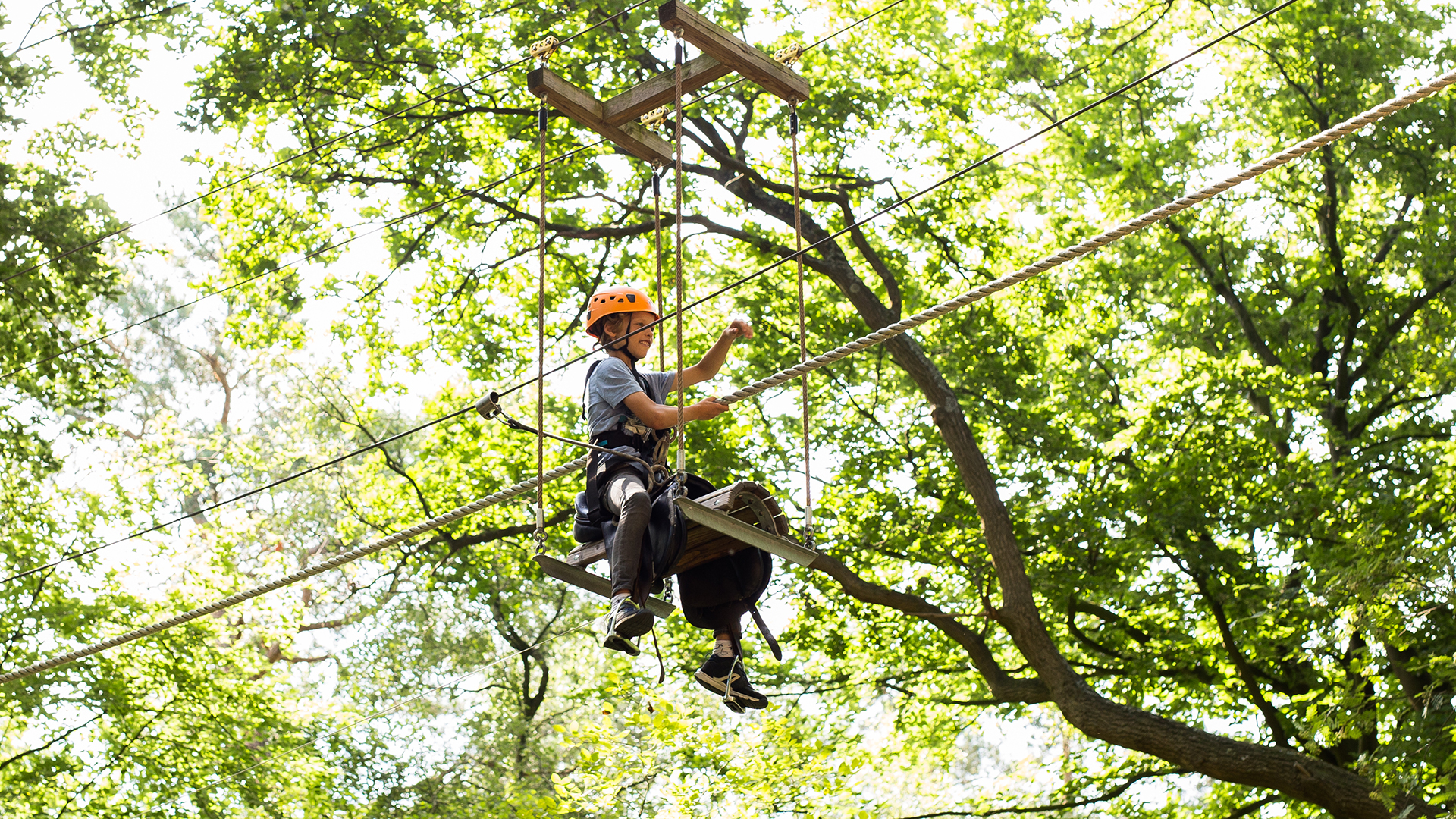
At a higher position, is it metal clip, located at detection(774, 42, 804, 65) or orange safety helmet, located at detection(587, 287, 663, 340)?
metal clip, located at detection(774, 42, 804, 65)

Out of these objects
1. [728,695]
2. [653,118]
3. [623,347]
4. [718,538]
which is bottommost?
[728,695]

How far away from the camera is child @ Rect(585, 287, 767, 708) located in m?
5.80

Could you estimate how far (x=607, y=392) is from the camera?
6.09 m

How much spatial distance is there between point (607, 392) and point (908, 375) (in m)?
7.12

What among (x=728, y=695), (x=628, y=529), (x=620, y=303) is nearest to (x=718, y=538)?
(x=628, y=529)

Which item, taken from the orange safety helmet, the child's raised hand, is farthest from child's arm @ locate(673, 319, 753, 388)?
the orange safety helmet

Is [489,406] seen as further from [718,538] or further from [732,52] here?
[732,52]

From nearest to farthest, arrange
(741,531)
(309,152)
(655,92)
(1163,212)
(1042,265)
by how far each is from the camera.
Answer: (1163,212)
(741,531)
(1042,265)
(655,92)
(309,152)

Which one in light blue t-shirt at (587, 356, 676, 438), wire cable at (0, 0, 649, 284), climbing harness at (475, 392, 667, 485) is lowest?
climbing harness at (475, 392, 667, 485)

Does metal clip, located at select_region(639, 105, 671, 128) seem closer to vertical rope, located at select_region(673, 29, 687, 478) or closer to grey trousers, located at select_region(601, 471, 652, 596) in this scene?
vertical rope, located at select_region(673, 29, 687, 478)

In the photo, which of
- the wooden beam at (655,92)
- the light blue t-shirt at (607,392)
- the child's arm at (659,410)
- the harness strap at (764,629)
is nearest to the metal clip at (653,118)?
the wooden beam at (655,92)

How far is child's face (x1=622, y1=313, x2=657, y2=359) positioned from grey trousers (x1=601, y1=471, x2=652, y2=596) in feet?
2.01

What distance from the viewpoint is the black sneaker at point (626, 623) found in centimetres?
566

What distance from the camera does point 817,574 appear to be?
13.5 metres
